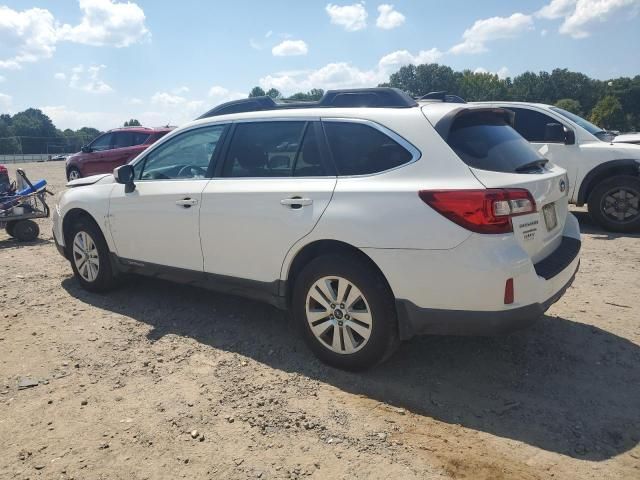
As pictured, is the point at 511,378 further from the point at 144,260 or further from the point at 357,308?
the point at 144,260

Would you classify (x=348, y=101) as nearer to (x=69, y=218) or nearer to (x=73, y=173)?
(x=69, y=218)

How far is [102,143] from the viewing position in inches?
597

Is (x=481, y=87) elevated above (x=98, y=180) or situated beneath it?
elevated above

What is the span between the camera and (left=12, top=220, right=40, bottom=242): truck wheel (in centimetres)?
823

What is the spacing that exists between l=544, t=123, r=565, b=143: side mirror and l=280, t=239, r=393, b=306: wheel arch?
17.1 feet

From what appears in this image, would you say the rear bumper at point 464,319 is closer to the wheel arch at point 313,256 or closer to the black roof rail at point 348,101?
the wheel arch at point 313,256

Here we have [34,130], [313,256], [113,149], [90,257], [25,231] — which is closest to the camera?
[313,256]

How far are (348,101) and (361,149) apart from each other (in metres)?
0.55

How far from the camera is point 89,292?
5.41 meters

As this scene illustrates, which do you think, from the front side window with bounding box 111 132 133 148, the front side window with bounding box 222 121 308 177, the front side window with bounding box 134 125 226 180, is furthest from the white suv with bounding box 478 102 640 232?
the front side window with bounding box 111 132 133 148

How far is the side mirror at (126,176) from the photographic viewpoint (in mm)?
4656

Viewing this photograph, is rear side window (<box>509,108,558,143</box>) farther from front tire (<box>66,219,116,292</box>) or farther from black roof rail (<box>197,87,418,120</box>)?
front tire (<box>66,219,116,292</box>)

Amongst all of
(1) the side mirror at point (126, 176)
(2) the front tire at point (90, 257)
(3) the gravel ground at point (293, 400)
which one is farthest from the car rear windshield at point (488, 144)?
(2) the front tire at point (90, 257)

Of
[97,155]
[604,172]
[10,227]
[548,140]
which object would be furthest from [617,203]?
[97,155]
